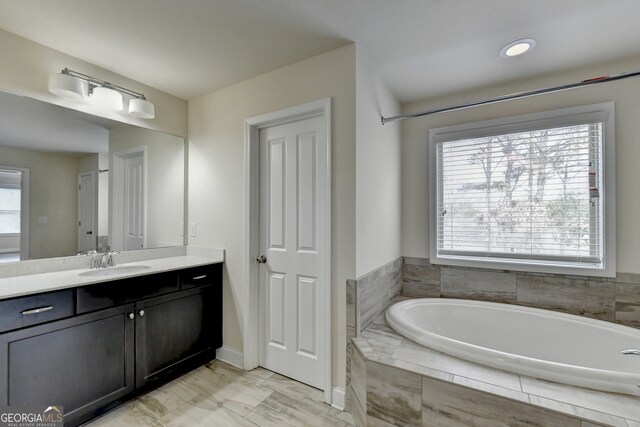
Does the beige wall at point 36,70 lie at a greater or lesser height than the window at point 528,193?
greater

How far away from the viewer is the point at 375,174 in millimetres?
2090

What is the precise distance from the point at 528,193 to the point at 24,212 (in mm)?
3610

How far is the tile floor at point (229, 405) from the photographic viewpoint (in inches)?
67.6

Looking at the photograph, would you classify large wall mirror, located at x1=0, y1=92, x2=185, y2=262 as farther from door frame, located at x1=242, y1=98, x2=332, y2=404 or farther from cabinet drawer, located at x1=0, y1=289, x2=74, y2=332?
door frame, located at x1=242, y1=98, x2=332, y2=404

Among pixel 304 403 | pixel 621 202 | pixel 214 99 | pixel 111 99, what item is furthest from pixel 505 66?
pixel 111 99

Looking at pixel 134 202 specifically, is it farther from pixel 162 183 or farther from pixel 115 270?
pixel 115 270

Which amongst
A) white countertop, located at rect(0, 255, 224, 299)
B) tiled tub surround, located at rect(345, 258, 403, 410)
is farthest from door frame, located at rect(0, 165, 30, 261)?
tiled tub surround, located at rect(345, 258, 403, 410)

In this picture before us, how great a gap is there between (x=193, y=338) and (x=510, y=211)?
2.78 m

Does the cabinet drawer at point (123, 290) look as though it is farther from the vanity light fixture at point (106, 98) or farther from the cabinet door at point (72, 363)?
the vanity light fixture at point (106, 98)

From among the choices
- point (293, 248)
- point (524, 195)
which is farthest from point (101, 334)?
point (524, 195)

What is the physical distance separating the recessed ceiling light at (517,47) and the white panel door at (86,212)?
306 cm

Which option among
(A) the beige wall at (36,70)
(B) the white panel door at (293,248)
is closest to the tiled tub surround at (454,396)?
(B) the white panel door at (293,248)

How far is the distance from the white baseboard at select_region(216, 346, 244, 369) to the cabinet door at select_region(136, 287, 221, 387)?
0.08 m

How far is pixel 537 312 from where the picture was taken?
202cm
